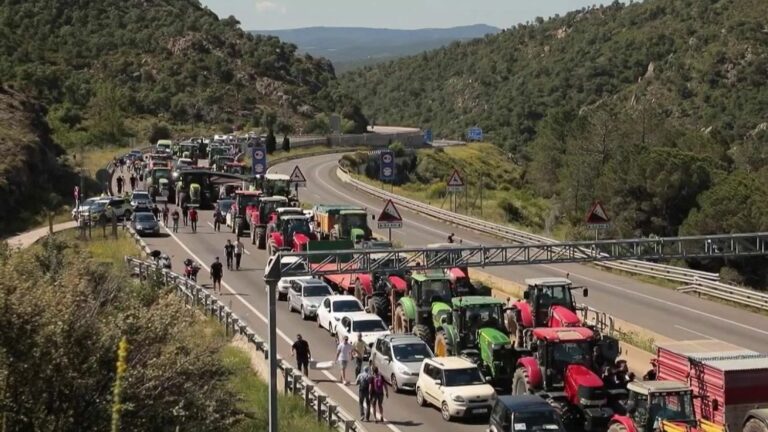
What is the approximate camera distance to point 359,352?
24.6 metres

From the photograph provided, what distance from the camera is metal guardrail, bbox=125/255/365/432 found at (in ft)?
65.5

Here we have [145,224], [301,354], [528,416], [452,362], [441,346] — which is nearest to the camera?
[528,416]

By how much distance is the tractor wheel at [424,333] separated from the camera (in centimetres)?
2662

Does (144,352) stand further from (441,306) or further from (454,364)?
(441,306)

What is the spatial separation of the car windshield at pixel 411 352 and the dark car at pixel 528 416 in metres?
5.14

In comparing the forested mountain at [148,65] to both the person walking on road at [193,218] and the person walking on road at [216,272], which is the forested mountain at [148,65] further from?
the person walking on road at [216,272]

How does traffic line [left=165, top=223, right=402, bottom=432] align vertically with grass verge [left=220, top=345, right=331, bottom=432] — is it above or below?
below

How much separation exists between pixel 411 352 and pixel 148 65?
4645 inches

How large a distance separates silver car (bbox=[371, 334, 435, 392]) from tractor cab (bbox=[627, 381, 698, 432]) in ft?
20.8

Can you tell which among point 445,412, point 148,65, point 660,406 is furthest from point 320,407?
point 148,65

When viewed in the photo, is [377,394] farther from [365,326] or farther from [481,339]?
[365,326]

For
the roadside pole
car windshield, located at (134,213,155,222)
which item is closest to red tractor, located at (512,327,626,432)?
the roadside pole

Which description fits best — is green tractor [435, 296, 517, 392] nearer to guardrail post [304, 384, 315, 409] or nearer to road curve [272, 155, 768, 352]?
guardrail post [304, 384, 315, 409]

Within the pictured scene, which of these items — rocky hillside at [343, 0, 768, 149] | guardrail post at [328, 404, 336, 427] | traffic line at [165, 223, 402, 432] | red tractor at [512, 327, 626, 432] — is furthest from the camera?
rocky hillside at [343, 0, 768, 149]
